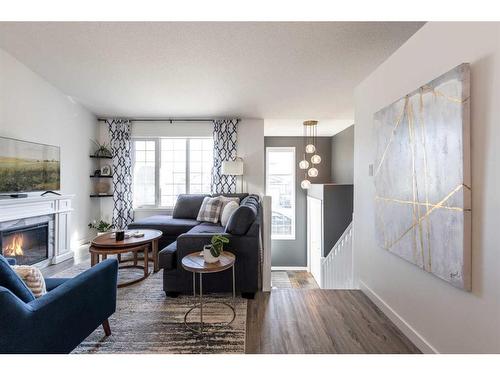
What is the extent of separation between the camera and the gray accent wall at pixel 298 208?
6273 mm

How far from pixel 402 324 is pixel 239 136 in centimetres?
407

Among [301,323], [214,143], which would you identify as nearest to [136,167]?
[214,143]

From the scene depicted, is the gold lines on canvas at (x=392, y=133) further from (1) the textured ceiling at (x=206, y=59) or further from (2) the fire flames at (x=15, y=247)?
(2) the fire flames at (x=15, y=247)

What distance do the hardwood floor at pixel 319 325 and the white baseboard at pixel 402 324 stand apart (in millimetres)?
37

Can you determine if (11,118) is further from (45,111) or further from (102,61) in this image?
(102,61)

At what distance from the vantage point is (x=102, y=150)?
4703mm

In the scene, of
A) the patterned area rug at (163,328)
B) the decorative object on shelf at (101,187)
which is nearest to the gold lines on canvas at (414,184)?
the patterned area rug at (163,328)

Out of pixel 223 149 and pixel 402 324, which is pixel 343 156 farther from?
pixel 402 324

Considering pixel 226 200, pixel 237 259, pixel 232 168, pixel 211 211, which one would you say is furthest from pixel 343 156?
pixel 237 259

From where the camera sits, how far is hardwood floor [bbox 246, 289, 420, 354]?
1.68 m

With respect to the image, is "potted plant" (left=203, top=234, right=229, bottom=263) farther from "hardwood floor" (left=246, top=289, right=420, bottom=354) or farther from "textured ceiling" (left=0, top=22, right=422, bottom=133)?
"textured ceiling" (left=0, top=22, right=422, bottom=133)

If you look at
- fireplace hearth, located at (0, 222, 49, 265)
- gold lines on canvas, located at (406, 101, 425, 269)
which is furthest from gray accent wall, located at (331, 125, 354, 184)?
fireplace hearth, located at (0, 222, 49, 265)
